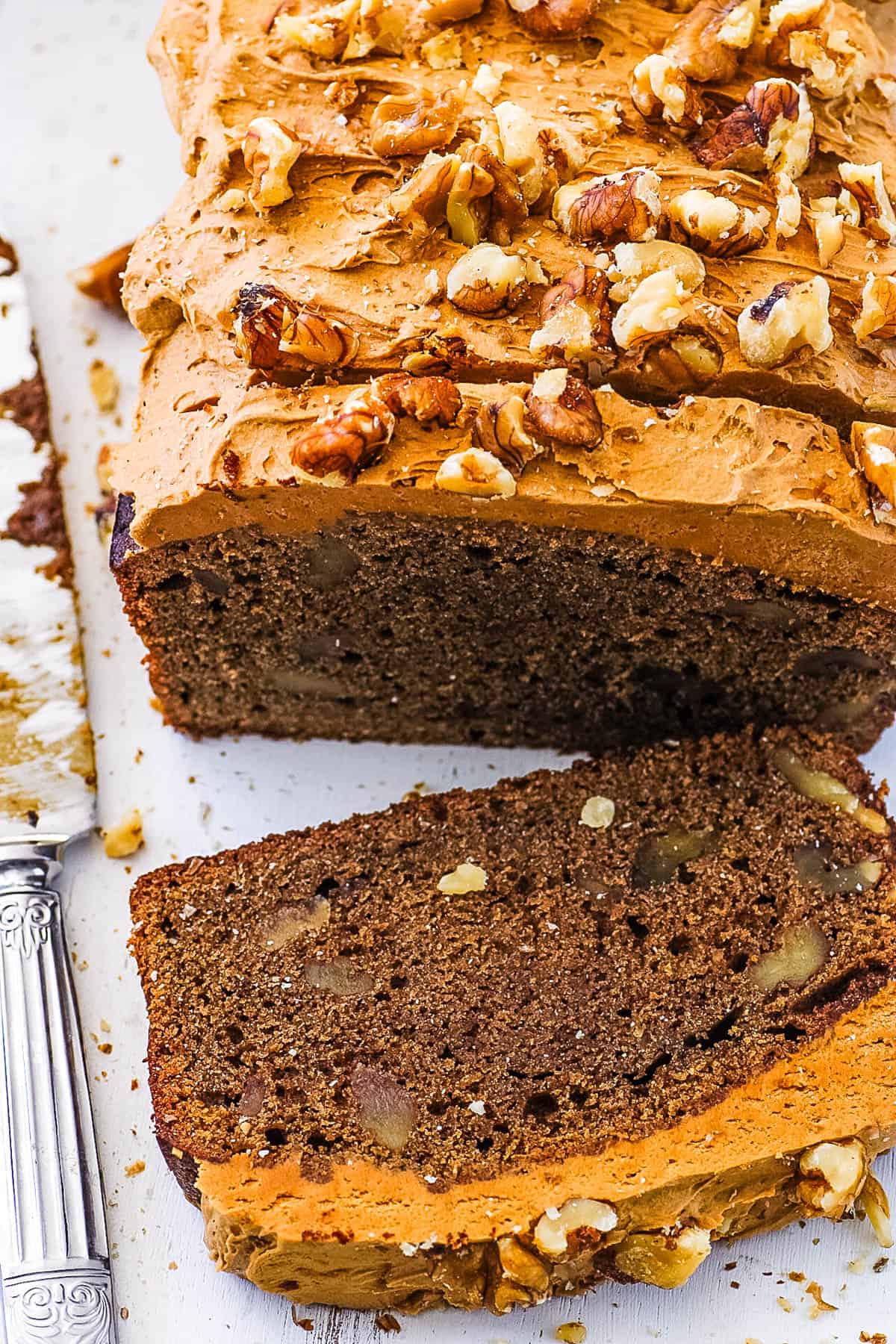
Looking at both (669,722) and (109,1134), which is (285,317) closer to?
(669,722)

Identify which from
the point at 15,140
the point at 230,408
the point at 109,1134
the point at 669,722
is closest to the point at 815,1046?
the point at 669,722

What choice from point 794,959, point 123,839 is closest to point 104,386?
point 123,839

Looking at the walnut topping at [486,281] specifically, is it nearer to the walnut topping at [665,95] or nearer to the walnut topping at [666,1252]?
the walnut topping at [665,95]

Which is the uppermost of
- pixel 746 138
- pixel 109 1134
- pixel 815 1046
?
pixel 746 138

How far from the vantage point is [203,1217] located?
2988 mm

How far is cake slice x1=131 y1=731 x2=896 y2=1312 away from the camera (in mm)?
2820

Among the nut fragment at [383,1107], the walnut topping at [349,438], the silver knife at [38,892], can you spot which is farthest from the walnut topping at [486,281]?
the nut fragment at [383,1107]

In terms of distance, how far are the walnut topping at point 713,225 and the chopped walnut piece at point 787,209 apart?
37 mm

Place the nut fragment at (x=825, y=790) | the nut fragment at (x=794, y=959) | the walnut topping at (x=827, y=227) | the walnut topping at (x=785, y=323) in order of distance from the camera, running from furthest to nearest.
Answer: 1. the nut fragment at (x=825, y=790)
2. the nut fragment at (x=794, y=959)
3. the walnut topping at (x=827, y=227)
4. the walnut topping at (x=785, y=323)

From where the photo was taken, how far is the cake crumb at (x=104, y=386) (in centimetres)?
397

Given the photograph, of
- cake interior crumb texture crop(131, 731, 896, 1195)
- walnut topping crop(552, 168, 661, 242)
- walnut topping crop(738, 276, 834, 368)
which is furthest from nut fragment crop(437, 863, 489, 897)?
walnut topping crop(552, 168, 661, 242)

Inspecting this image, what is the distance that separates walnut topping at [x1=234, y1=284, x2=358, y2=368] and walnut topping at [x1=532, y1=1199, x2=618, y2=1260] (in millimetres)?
1605

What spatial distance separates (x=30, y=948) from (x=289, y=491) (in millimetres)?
1081

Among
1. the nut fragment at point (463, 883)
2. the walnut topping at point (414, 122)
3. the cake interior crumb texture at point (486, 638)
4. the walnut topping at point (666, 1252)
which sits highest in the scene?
the walnut topping at point (414, 122)
